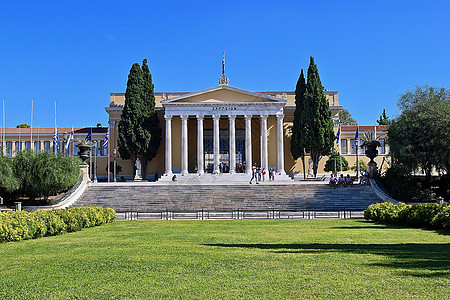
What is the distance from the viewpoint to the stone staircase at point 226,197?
33.8m

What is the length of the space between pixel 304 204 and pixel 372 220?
11074 mm

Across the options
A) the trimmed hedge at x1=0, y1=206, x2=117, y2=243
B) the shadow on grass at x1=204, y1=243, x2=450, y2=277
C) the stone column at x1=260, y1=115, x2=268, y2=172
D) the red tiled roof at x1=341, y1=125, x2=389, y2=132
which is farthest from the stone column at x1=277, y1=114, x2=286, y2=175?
the shadow on grass at x1=204, y1=243, x2=450, y2=277

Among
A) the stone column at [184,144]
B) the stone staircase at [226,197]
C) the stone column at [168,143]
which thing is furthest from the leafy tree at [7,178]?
the stone column at [184,144]

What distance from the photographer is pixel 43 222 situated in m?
17.9

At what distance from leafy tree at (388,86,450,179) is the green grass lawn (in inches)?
850

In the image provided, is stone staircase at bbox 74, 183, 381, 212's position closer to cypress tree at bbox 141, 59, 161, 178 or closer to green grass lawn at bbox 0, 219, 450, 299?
cypress tree at bbox 141, 59, 161, 178

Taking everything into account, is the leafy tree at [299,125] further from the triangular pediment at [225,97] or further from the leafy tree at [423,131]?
the leafy tree at [423,131]

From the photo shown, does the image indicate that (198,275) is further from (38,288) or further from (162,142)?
(162,142)

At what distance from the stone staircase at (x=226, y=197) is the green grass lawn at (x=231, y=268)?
60.3ft

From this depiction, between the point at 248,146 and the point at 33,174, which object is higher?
the point at 248,146

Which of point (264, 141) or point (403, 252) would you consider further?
point (264, 141)

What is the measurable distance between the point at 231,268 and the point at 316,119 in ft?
131

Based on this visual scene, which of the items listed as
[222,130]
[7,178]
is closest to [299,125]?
[222,130]

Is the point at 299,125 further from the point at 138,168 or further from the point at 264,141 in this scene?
the point at 138,168
